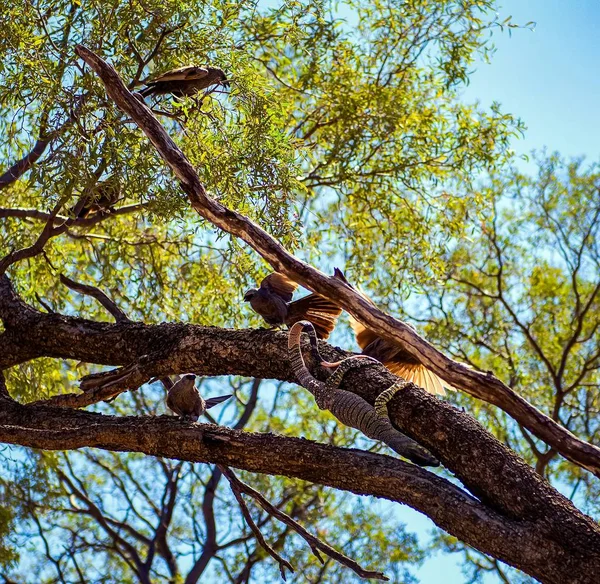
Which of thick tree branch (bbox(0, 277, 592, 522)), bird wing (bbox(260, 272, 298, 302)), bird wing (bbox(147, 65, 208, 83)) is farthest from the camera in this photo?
bird wing (bbox(147, 65, 208, 83))

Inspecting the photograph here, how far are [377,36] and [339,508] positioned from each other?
16.0ft

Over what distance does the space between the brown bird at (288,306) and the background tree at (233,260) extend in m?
0.39

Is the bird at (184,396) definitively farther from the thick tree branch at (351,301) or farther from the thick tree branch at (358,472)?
the thick tree branch at (351,301)

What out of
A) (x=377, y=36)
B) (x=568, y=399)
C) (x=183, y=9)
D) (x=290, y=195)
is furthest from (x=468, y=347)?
(x=183, y=9)

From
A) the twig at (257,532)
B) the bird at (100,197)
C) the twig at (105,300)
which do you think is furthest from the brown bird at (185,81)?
the twig at (257,532)

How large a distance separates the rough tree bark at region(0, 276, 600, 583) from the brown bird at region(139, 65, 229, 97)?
1.47m

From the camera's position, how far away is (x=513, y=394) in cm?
254

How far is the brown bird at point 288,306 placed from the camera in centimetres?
353

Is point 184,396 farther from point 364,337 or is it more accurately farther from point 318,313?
point 364,337

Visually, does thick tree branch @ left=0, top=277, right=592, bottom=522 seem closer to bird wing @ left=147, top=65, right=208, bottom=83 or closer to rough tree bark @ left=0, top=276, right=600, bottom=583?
rough tree bark @ left=0, top=276, right=600, bottom=583

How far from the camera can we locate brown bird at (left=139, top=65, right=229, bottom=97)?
4.36m

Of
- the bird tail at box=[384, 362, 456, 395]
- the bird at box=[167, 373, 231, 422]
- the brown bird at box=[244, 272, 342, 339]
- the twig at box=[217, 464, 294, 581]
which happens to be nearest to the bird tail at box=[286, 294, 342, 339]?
the brown bird at box=[244, 272, 342, 339]

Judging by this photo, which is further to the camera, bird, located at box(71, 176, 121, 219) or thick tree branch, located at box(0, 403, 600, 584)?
bird, located at box(71, 176, 121, 219)

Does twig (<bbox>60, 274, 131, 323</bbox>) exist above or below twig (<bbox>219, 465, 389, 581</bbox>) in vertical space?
above
